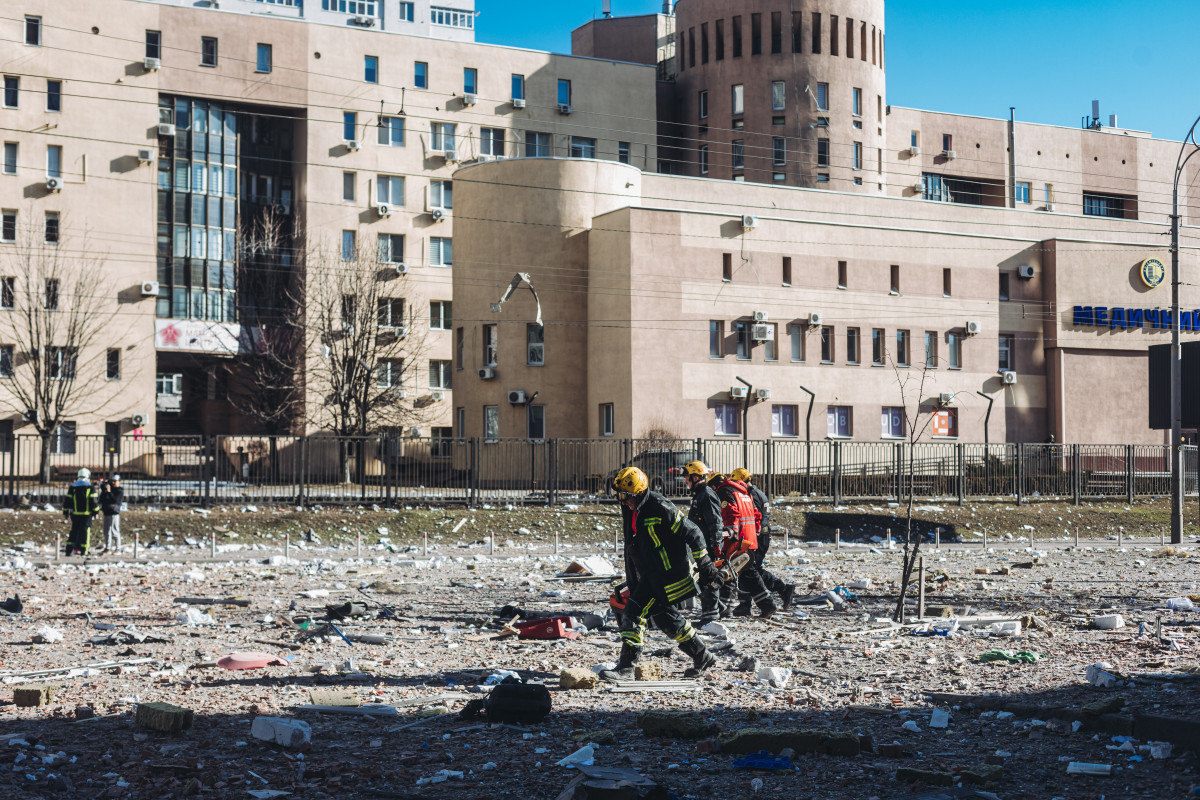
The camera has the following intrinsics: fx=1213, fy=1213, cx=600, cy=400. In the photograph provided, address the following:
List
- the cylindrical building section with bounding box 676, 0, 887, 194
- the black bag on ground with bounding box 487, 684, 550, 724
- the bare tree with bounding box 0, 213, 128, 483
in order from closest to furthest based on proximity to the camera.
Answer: the black bag on ground with bounding box 487, 684, 550, 724 → the bare tree with bounding box 0, 213, 128, 483 → the cylindrical building section with bounding box 676, 0, 887, 194

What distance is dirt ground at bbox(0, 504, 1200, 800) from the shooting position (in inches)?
293

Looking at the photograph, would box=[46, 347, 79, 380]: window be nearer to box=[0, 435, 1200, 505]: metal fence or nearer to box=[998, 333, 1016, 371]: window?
box=[0, 435, 1200, 505]: metal fence

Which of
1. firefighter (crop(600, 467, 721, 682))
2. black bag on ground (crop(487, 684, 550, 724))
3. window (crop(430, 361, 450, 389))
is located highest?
window (crop(430, 361, 450, 389))

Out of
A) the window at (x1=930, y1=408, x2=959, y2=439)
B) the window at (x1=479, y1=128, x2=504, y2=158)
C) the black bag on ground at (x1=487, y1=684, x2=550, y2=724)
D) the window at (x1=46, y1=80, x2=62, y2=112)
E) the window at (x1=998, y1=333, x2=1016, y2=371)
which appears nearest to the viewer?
the black bag on ground at (x1=487, y1=684, x2=550, y2=724)

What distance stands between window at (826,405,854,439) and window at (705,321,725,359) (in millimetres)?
5266

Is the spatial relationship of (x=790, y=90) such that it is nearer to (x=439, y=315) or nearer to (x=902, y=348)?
(x=902, y=348)

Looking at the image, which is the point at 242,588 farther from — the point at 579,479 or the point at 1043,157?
the point at 1043,157

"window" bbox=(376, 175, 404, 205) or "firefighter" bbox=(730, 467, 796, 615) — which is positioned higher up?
"window" bbox=(376, 175, 404, 205)

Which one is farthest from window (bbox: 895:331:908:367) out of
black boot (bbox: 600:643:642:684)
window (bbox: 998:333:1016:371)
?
black boot (bbox: 600:643:642:684)

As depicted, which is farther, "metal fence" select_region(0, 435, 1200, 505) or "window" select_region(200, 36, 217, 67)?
"window" select_region(200, 36, 217, 67)

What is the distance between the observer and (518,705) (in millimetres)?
8859

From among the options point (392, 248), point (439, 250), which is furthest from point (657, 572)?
point (439, 250)

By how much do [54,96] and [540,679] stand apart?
5215 centimetres

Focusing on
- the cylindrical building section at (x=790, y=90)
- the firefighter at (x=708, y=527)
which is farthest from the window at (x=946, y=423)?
the firefighter at (x=708, y=527)
